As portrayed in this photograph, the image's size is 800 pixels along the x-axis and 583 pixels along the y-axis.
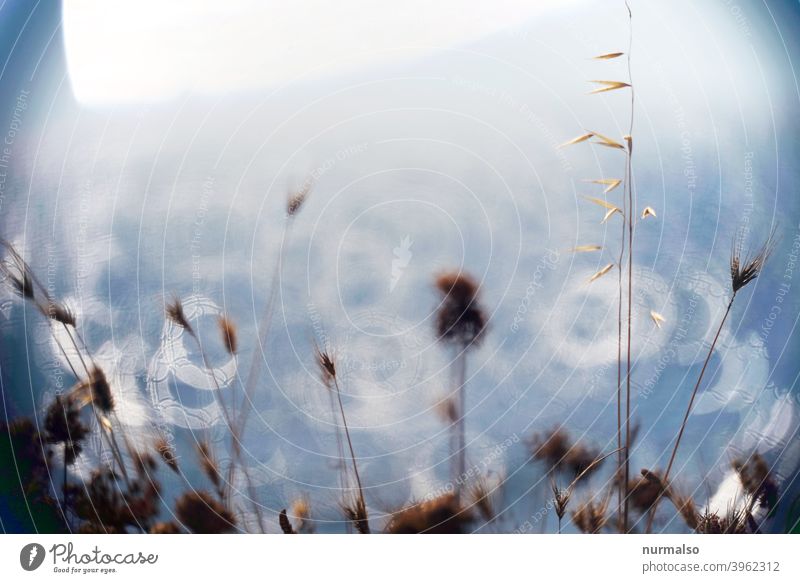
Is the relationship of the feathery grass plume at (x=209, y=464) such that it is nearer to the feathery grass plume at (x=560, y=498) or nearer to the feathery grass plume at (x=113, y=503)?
the feathery grass plume at (x=113, y=503)

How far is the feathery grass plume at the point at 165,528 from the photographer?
3.96ft

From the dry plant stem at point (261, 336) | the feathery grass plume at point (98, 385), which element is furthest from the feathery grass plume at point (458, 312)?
the feathery grass plume at point (98, 385)

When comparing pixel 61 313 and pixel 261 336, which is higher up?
pixel 61 313

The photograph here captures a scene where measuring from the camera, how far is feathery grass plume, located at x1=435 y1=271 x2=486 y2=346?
3.91 ft

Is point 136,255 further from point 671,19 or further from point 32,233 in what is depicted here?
point 671,19

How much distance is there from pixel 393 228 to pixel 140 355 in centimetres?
66

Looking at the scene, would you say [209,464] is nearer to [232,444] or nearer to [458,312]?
[232,444]

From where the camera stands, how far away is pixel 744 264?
1.20m

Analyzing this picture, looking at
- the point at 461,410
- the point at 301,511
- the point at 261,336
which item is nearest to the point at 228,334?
the point at 261,336

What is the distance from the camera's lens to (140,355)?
1.19m

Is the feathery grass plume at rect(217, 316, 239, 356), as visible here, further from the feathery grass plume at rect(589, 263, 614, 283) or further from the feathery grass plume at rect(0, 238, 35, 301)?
the feathery grass plume at rect(589, 263, 614, 283)

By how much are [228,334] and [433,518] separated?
643mm

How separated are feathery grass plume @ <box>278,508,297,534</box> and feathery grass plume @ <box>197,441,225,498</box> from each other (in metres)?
0.16

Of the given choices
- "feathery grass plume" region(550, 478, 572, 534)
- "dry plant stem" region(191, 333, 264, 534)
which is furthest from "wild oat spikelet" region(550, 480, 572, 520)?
"dry plant stem" region(191, 333, 264, 534)
